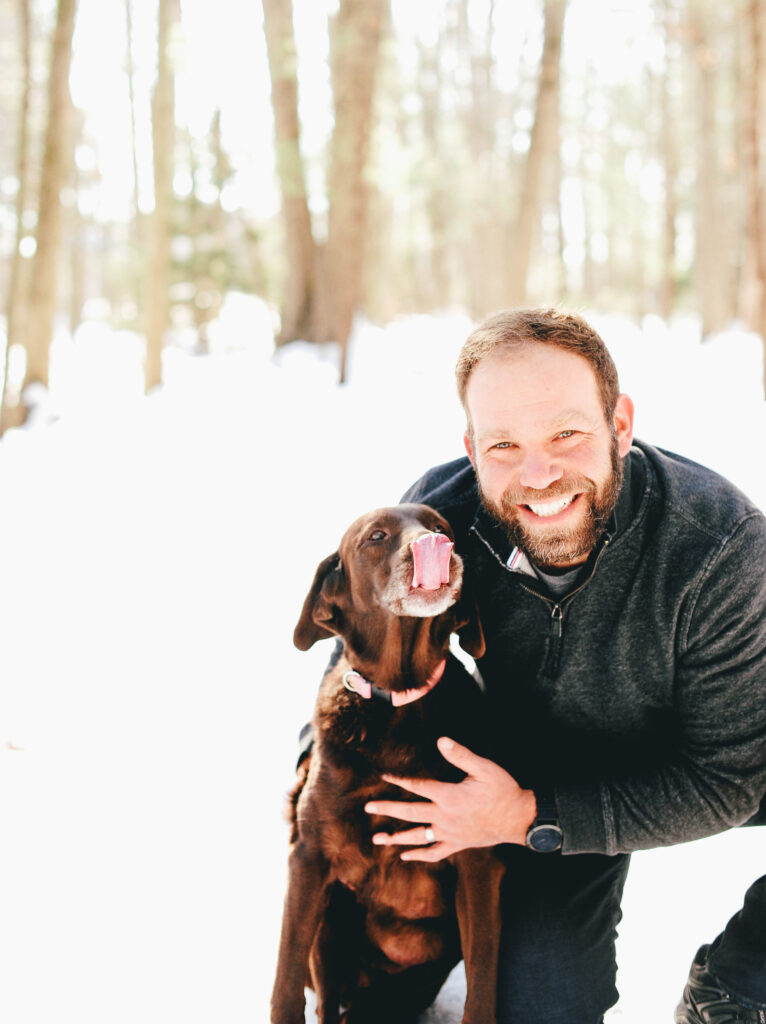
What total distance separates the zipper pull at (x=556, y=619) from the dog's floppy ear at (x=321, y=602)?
539mm

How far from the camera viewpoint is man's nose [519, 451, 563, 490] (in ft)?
7.79

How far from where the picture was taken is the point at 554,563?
2.44 meters

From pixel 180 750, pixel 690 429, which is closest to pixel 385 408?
pixel 690 429

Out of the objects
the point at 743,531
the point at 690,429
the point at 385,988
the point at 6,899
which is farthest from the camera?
the point at 690,429

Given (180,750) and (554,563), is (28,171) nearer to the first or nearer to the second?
(180,750)

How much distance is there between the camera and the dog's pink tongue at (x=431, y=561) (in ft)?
7.40

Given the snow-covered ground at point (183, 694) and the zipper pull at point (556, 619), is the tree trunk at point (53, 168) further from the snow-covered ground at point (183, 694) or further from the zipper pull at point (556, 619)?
the zipper pull at point (556, 619)

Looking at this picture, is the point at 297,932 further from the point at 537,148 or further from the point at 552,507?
the point at 537,148

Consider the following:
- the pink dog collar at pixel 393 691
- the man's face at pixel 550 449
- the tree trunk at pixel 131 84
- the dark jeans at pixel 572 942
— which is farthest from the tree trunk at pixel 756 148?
the tree trunk at pixel 131 84

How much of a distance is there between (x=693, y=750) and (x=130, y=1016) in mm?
1569

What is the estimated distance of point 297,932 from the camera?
2271mm

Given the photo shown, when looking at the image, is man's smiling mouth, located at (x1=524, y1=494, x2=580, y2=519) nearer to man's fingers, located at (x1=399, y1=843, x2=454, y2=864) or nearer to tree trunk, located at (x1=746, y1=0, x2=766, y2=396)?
man's fingers, located at (x1=399, y1=843, x2=454, y2=864)

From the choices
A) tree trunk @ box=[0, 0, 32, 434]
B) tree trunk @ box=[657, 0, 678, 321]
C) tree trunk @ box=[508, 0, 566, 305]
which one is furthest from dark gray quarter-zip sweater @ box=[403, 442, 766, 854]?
tree trunk @ box=[657, 0, 678, 321]

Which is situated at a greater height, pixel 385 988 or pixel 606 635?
pixel 606 635
